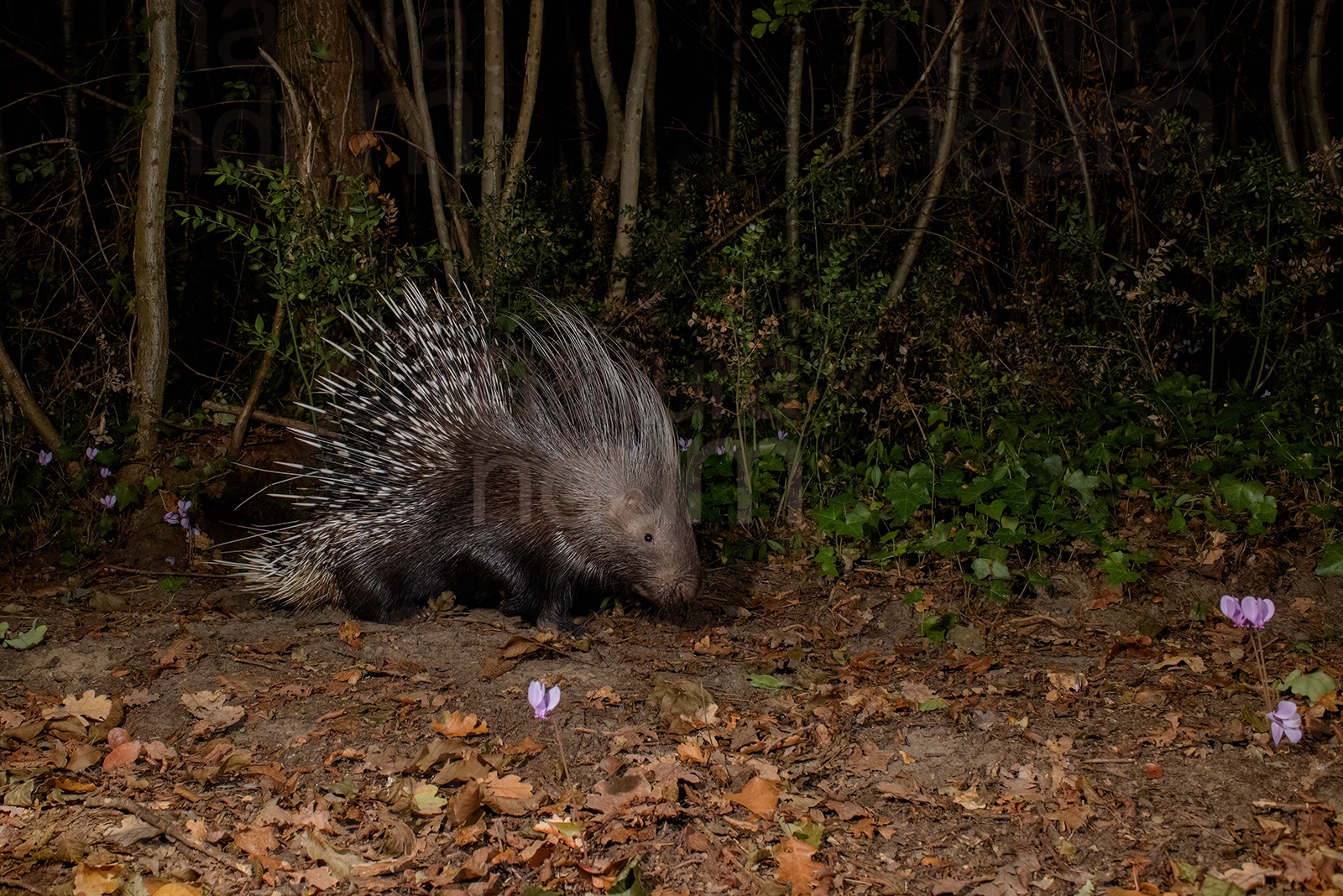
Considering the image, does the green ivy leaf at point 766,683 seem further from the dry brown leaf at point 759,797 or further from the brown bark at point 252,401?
the brown bark at point 252,401

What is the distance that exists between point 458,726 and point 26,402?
3.66 metres

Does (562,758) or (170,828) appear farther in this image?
(562,758)

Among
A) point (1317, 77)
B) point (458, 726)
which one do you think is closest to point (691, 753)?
point (458, 726)

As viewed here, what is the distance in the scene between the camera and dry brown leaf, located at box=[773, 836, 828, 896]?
96.5 inches

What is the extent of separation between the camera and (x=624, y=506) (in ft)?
13.7

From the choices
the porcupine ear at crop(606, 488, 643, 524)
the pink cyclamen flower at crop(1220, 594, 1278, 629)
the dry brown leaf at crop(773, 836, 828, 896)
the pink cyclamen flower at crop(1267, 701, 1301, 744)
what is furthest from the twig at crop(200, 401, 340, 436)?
the pink cyclamen flower at crop(1267, 701, 1301, 744)

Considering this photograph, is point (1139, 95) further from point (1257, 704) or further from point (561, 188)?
point (1257, 704)

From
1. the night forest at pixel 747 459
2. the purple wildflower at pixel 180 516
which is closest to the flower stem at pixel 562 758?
the night forest at pixel 747 459

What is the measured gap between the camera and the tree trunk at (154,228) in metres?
4.96

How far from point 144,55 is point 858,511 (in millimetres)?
4560

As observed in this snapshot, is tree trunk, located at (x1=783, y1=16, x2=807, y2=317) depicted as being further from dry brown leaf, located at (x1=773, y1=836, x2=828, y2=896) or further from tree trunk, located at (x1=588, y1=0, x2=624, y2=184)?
dry brown leaf, located at (x1=773, y1=836, x2=828, y2=896)

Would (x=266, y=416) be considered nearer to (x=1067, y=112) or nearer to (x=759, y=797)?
(x=759, y=797)

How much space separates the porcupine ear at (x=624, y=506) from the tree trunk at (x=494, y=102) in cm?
205

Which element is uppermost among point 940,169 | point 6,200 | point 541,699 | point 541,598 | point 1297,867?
point 940,169
